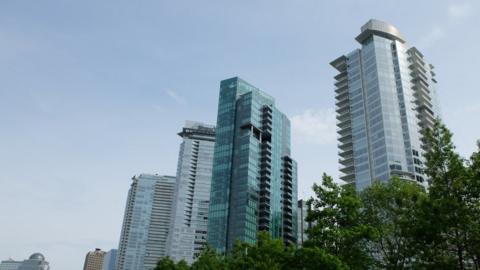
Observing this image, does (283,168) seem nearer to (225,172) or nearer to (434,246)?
(225,172)

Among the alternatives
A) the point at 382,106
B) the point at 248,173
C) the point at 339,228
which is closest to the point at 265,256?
the point at 339,228

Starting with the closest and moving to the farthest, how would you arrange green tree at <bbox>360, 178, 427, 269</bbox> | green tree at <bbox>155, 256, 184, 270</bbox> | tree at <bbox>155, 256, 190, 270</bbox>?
1. green tree at <bbox>360, 178, 427, 269</bbox>
2. tree at <bbox>155, 256, 190, 270</bbox>
3. green tree at <bbox>155, 256, 184, 270</bbox>

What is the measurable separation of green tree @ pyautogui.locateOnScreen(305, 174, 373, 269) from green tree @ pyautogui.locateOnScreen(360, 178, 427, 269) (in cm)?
132

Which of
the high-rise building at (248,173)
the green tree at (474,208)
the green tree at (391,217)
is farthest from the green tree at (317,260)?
the high-rise building at (248,173)

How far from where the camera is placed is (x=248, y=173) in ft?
479

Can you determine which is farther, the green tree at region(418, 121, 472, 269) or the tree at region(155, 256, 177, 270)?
the tree at region(155, 256, 177, 270)

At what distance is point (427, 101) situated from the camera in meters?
159

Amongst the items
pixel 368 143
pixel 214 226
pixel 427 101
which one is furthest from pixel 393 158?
pixel 214 226

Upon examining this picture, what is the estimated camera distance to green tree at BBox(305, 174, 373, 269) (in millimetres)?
29875

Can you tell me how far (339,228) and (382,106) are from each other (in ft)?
398

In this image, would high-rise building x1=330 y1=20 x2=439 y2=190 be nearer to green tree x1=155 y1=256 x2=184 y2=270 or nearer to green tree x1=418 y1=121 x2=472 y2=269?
green tree x1=155 y1=256 x2=184 y2=270

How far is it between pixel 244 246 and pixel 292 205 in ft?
415

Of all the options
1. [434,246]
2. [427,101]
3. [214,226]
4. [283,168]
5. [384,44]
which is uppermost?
[384,44]

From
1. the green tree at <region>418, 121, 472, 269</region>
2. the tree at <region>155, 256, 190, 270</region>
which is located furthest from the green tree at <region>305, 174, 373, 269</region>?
the tree at <region>155, 256, 190, 270</region>
